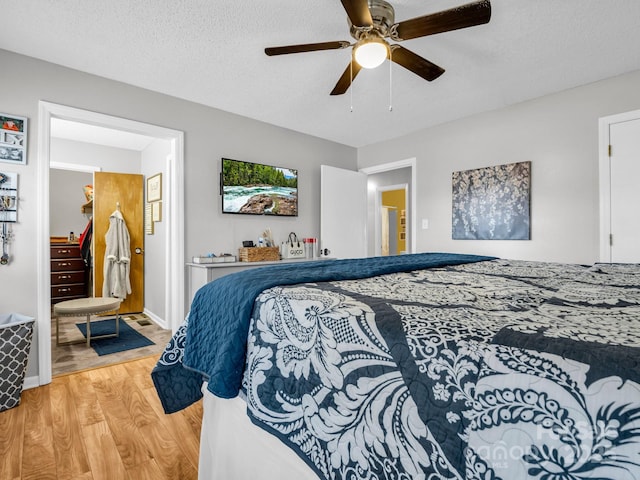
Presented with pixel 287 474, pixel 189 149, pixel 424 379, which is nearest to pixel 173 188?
pixel 189 149

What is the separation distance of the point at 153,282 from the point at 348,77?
139 inches

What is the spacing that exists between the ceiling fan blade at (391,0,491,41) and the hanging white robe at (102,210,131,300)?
4093 mm

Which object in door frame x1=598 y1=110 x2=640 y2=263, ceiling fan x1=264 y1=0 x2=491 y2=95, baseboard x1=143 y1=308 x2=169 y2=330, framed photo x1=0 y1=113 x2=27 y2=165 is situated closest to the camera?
ceiling fan x1=264 y1=0 x2=491 y2=95

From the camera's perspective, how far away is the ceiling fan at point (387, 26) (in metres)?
1.65

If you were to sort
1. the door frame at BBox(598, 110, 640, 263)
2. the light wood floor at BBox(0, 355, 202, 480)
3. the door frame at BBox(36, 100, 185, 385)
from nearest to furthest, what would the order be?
the light wood floor at BBox(0, 355, 202, 480) → the door frame at BBox(36, 100, 185, 385) → the door frame at BBox(598, 110, 640, 263)

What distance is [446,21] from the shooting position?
5.64 ft

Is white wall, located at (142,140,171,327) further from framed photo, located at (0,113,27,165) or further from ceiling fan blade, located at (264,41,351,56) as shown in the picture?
ceiling fan blade, located at (264,41,351,56)

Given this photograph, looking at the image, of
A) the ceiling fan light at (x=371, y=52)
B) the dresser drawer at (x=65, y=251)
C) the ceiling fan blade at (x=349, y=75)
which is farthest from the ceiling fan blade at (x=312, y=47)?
the dresser drawer at (x=65, y=251)

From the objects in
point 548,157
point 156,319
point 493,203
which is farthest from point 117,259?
point 548,157

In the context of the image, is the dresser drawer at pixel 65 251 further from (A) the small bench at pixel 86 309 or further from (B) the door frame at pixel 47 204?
(B) the door frame at pixel 47 204

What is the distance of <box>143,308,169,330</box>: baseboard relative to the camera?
12.9 feet

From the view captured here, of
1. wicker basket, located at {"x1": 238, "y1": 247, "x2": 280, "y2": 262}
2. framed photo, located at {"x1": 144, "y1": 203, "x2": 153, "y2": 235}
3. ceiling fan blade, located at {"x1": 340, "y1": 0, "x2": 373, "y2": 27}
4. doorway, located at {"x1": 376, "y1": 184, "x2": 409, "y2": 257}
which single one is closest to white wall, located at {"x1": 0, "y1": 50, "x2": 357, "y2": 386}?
wicker basket, located at {"x1": 238, "y1": 247, "x2": 280, "y2": 262}

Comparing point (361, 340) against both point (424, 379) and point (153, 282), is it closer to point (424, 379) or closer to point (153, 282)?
point (424, 379)

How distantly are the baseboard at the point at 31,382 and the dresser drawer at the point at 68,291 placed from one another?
2.92m
